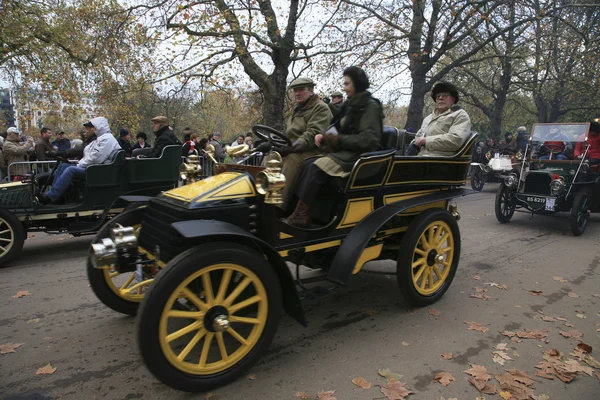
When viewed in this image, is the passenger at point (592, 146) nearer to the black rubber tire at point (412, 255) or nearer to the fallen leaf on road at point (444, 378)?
the black rubber tire at point (412, 255)

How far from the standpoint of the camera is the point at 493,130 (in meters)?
21.3

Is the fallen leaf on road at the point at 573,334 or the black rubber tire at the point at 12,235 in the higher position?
the fallen leaf on road at the point at 573,334

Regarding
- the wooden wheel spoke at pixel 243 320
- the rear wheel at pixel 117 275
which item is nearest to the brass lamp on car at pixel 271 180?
the wooden wheel spoke at pixel 243 320

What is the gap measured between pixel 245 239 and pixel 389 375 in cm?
137

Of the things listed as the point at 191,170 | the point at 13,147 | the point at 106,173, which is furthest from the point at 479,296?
the point at 13,147

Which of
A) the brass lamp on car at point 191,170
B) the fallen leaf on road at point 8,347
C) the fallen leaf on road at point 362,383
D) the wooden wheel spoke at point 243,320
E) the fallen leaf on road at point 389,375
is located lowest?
the fallen leaf on road at point 8,347

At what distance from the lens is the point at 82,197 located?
588 centimetres

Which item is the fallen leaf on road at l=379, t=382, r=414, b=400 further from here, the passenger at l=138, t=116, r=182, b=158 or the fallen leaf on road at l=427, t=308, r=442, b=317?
the passenger at l=138, t=116, r=182, b=158

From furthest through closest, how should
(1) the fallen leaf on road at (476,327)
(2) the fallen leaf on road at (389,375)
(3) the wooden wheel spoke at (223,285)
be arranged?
(1) the fallen leaf on road at (476,327) < (2) the fallen leaf on road at (389,375) < (3) the wooden wheel spoke at (223,285)

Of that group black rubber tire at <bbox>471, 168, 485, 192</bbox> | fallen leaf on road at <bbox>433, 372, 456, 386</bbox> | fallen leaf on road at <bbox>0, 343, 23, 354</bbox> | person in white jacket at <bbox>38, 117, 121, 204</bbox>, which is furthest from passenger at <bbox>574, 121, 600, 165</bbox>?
fallen leaf on road at <bbox>0, 343, 23, 354</bbox>

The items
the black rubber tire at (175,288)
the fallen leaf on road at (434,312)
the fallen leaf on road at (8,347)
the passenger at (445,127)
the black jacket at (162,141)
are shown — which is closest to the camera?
the black rubber tire at (175,288)

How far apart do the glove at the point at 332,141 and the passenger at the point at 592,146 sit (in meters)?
6.49

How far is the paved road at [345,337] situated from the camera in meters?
2.69

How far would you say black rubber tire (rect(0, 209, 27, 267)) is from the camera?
5.26 m
